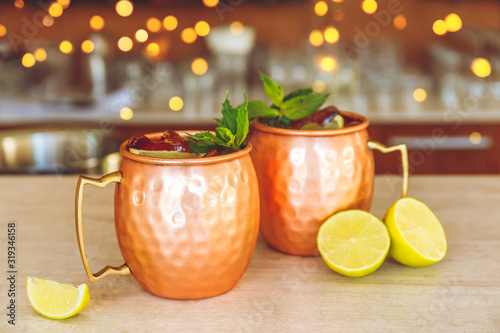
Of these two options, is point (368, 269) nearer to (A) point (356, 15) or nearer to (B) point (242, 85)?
(B) point (242, 85)

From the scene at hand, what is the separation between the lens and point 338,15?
294 centimetres

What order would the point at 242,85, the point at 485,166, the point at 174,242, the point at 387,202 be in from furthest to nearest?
the point at 242,85 → the point at 485,166 → the point at 387,202 → the point at 174,242

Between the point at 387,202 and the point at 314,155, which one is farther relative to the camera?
the point at 387,202

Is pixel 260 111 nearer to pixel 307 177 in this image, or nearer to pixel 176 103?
pixel 307 177

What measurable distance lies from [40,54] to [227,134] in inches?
99.8

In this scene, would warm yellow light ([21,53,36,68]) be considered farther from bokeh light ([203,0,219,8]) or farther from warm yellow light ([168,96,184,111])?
bokeh light ([203,0,219,8])

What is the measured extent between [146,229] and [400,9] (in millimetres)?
2651

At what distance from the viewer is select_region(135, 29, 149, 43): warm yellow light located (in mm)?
2984

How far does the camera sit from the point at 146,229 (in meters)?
0.57

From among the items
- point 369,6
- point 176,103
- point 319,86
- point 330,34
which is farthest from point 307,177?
Answer: point 369,6

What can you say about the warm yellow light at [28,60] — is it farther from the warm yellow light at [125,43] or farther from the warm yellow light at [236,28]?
the warm yellow light at [236,28]

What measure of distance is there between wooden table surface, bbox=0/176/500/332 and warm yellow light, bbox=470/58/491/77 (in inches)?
75.0

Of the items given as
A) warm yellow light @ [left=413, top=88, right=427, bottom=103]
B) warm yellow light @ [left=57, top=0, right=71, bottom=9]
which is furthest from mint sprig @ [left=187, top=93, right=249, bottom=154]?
warm yellow light @ [left=57, top=0, right=71, bottom=9]

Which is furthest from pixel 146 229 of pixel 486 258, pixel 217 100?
pixel 217 100
